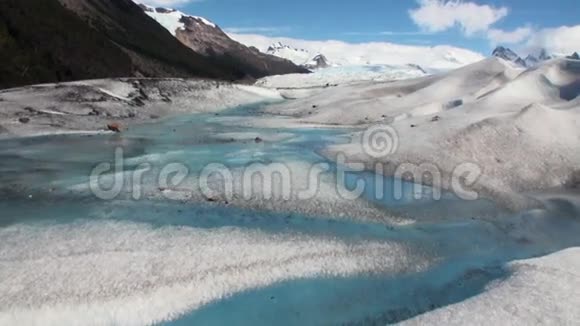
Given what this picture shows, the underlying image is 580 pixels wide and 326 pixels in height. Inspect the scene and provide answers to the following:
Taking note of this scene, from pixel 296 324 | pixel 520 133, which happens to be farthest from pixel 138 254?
pixel 520 133

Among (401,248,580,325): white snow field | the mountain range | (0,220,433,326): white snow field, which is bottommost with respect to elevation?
(0,220,433,326): white snow field

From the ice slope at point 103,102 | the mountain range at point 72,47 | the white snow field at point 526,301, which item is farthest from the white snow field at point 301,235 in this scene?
the mountain range at point 72,47

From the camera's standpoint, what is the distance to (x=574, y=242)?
414 inches

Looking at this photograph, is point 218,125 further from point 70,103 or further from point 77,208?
point 77,208

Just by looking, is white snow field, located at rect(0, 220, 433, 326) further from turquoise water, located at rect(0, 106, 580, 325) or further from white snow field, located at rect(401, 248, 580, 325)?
white snow field, located at rect(401, 248, 580, 325)

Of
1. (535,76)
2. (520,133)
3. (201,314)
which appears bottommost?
(201,314)

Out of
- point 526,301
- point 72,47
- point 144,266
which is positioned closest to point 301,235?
point 144,266

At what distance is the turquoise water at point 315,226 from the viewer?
745 cm

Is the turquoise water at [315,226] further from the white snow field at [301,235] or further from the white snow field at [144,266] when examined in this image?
the white snow field at [144,266]

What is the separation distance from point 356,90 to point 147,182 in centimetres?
3063

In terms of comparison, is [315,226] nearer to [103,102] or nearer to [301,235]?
Result: [301,235]

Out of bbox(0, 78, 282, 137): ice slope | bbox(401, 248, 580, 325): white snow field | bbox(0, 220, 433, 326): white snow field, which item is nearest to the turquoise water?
bbox(0, 220, 433, 326): white snow field

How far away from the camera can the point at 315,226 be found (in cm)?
1088

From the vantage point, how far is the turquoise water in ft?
24.4
